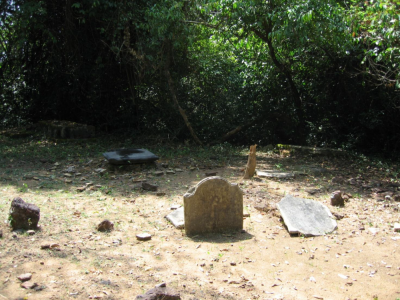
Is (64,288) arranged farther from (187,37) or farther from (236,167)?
(187,37)

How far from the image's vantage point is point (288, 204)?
521cm

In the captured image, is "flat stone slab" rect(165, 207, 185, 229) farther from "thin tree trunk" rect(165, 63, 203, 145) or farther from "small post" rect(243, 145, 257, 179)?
"thin tree trunk" rect(165, 63, 203, 145)

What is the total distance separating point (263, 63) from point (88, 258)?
341 inches

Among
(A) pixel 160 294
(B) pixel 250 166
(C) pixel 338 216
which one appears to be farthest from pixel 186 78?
(A) pixel 160 294

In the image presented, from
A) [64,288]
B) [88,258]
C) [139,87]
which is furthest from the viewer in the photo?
[139,87]

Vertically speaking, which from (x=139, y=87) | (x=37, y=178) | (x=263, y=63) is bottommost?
(x=37, y=178)

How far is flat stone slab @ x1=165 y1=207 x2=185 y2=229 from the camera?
4.74 m

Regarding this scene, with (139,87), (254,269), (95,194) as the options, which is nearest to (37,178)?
(95,194)

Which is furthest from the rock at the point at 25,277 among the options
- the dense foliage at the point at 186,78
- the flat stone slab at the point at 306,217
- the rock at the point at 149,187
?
the dense foliage at the point at 186,78

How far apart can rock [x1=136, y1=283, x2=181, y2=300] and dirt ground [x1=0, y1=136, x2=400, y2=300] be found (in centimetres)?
23

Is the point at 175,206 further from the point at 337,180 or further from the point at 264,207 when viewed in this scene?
the point at 337,180

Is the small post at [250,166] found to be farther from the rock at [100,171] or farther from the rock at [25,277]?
the rock at [25,277]

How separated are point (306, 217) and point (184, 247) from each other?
1724 mm

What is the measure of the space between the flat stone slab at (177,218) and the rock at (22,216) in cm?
158
